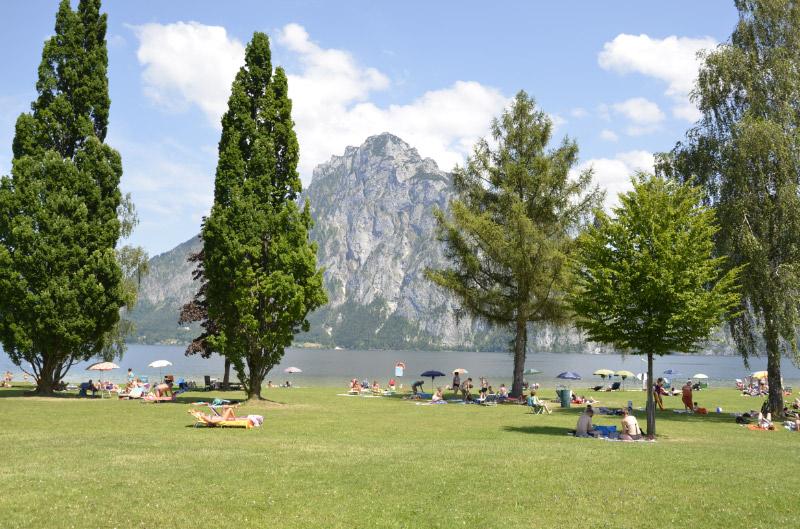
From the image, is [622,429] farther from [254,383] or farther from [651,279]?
[254,383]

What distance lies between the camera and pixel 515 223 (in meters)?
38.0

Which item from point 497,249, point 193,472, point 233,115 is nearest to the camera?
point 193,472

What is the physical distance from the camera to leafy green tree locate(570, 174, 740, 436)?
71.9ft

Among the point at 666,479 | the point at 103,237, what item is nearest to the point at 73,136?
the point at 103,237

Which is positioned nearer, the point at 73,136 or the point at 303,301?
the point at 303,301

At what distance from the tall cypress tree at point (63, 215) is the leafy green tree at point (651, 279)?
2579 cm

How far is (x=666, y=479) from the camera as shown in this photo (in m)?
13.1

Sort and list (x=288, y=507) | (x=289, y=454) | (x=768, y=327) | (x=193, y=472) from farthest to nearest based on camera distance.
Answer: (x=768, y=327), (x=289, y=454), (x=193, y=472), (x=288, y=507)

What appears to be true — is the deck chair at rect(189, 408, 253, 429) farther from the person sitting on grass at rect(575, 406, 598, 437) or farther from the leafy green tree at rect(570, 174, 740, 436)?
the leafy green tree at rect(570, 174, 740, 436)

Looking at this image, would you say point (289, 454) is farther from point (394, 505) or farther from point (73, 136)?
point (73, 136)

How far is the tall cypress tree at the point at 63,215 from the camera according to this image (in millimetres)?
33188

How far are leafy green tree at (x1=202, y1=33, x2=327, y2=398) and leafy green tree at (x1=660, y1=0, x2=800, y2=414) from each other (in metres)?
21.0

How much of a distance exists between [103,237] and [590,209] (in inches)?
1156

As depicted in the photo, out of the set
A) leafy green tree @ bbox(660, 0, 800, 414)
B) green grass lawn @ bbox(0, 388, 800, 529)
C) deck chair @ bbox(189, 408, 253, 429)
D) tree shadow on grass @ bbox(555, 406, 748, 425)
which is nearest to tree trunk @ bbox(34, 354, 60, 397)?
green grass lawn @ bbox(0, 388, 800, 529)
